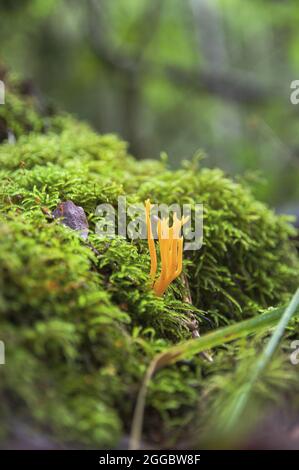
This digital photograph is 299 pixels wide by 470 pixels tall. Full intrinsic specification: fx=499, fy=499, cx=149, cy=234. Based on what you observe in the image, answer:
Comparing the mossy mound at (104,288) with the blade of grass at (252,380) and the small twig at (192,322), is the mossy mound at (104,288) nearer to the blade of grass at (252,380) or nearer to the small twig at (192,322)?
the small twig at (192,322)

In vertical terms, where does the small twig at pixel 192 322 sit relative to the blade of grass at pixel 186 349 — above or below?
above

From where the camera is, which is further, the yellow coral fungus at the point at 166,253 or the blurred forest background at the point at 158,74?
the blurred forest background at the point at 158,74

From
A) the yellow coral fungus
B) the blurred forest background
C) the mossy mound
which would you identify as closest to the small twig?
the mossy mound

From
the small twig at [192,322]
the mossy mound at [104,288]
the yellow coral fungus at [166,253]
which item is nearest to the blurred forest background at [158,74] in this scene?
the mossy mound at [104,288]

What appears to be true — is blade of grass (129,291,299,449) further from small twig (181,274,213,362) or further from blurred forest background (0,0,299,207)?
blurred forest background (0,0,299,207)

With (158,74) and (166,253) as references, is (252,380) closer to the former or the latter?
(166,253)

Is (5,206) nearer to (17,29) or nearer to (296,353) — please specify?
(296,353)
